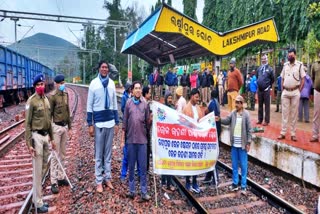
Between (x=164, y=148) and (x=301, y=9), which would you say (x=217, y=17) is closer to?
(x=301, y=9)

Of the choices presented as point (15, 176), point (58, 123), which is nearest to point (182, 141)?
point (58, 123)

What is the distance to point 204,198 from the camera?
6.09 m

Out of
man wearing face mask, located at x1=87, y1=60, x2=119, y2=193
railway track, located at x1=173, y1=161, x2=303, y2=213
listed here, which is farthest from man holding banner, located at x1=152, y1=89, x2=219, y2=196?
man wearing face mask, located at x1=87, y1=60, x2=119, y2=193

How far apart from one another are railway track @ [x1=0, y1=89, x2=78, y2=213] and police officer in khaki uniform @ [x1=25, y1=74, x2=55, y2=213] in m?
0.35

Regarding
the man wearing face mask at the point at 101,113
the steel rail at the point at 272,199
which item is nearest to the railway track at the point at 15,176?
the man wearing face mask at the point at 101,113

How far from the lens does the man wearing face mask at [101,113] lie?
18.9ft

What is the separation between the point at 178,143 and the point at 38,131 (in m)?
2.36

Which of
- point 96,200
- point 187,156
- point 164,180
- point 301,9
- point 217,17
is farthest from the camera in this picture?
point 217,17

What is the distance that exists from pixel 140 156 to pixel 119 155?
345cm

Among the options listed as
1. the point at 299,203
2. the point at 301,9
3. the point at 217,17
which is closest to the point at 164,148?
the point at 299,203

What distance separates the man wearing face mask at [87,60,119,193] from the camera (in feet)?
18.9

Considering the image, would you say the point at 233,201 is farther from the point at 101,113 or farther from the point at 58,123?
the point at 58,123

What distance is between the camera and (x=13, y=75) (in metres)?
21.0

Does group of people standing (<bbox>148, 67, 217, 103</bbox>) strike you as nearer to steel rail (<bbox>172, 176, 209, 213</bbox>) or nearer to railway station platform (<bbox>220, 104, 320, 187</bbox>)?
railway station platform (<bbox>220, 104, 320, 187</bbox>)
